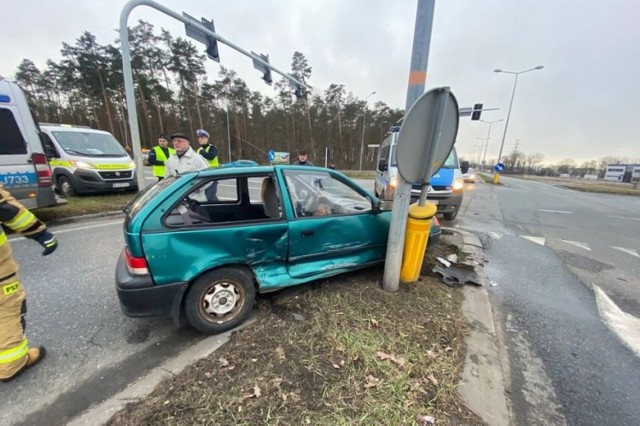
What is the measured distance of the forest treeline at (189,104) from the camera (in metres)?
29.9

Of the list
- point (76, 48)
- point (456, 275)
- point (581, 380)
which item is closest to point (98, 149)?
point (456, 275)

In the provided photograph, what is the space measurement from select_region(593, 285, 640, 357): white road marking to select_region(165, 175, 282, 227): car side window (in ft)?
12.1

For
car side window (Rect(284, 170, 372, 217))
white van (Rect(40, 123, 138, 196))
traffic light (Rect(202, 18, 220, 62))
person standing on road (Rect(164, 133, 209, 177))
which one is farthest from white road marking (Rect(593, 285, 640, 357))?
white van (Rect(40, 123, 138, 196))

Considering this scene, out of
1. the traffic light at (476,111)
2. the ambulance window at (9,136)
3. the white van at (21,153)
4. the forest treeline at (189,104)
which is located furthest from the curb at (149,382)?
the forest treeline at (189,104)

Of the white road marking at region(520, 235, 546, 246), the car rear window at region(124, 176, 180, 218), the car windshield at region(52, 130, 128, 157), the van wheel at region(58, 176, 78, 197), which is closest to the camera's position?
the car rear window at region(124, 176, 180, 218)

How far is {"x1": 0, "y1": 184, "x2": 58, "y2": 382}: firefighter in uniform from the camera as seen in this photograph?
6.31ft

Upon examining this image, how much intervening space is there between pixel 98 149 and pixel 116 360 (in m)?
8.31

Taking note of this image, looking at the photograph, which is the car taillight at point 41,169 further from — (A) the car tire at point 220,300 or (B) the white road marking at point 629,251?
(B) the white road marking at point 629,251

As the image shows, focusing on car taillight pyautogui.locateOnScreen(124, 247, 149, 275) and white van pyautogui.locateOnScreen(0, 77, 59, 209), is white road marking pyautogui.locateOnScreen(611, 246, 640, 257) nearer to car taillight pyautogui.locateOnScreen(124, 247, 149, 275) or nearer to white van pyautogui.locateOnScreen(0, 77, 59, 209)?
car taillight pyautogui.locateOnScreen(124, 247, 149, 275)

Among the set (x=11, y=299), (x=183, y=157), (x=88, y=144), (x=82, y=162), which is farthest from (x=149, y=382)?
(x=88, y=144)

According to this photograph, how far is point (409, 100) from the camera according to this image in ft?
9.61

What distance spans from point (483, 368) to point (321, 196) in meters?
2.18

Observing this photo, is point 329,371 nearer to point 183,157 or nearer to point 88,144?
point 183,157

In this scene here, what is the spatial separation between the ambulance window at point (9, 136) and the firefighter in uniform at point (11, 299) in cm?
470
